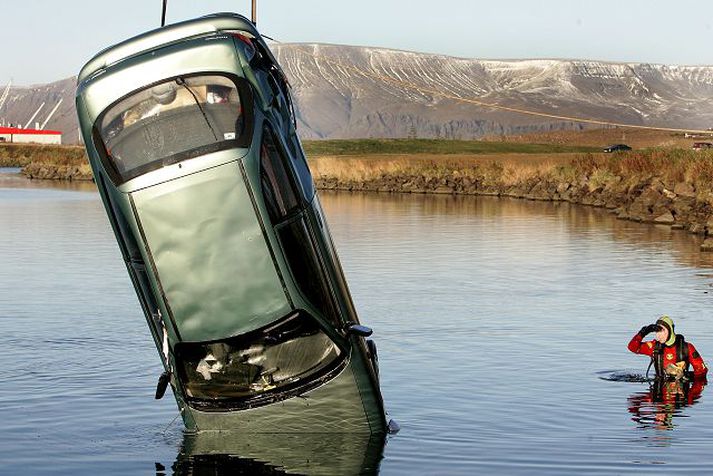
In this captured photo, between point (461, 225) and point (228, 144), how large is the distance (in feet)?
157

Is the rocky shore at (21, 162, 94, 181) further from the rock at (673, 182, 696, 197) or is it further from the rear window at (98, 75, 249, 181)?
the rear window at (98, 75, 249, 181)

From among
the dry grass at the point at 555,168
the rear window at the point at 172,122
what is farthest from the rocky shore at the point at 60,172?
the rear window at the point at 172,122

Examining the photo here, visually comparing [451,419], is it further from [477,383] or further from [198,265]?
[198,265]

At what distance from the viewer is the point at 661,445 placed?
61.8 ft

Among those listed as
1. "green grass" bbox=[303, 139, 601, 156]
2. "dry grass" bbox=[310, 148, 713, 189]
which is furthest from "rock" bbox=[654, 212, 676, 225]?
"green grass" bbox=[303, 139, 601, 156]

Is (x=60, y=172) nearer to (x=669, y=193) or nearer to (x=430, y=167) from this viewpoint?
(x=430, y=167)

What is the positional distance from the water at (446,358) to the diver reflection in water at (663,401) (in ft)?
0.28

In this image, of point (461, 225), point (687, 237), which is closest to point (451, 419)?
point (687, 237)

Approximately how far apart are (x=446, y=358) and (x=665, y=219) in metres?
37.8

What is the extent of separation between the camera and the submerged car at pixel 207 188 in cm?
1538

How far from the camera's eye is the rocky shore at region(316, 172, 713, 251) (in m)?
60.2

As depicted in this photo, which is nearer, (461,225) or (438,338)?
(438,338)

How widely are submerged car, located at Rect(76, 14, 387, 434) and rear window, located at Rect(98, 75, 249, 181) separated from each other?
0.04 ft

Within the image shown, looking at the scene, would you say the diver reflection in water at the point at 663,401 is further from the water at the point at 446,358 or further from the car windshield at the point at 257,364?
the car windshield at the point at 257,364
